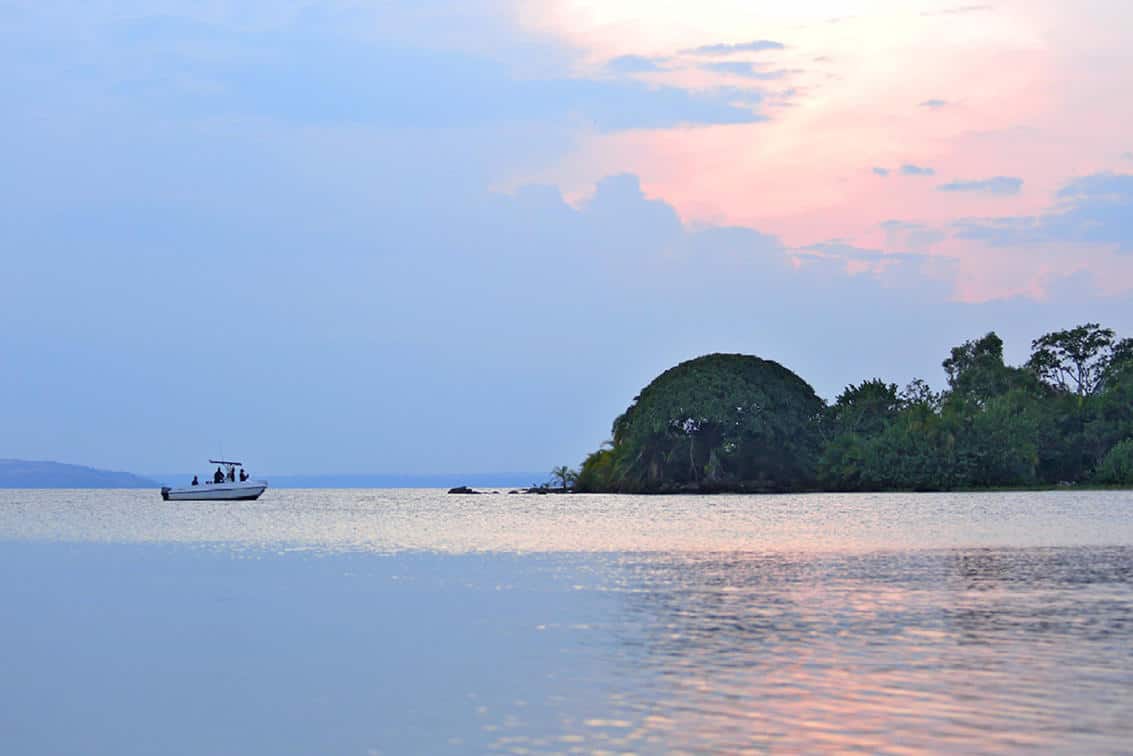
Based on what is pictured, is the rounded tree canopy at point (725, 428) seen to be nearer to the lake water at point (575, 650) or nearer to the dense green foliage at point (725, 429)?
the dense green foliage at point (725, 429)

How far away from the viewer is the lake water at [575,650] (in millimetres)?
19734

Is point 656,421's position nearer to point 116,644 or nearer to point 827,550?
point 827,550

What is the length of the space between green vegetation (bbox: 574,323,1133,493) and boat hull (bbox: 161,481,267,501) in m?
44.6

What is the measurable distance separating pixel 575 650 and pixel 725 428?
12826cm

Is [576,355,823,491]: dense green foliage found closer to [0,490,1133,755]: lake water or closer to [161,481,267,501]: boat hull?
[161,481,267,501]: boat hull

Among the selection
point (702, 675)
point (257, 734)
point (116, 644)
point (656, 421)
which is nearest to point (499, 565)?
point (116, 644)

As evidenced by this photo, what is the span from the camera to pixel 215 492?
160 m

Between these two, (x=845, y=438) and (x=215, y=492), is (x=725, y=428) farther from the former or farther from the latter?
(x=215, y=492)

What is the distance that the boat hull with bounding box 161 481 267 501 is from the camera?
160 m

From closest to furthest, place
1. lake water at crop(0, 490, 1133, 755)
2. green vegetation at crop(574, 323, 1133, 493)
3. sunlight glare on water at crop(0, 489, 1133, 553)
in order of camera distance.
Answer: lake water at crop(0, 490, 1133, 755), sunlight glare on water at crop(0, 489, 1133, 553), green vegetation at crop(574, 323, 1133, 493)

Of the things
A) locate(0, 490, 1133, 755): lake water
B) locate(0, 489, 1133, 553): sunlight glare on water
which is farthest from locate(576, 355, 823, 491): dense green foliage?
locate(0, 490, 1133, 755): lake water

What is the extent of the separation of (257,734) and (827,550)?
1680 inches

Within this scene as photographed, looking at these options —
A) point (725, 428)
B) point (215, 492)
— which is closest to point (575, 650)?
point (725, 428)

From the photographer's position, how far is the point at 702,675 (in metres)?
24.3
